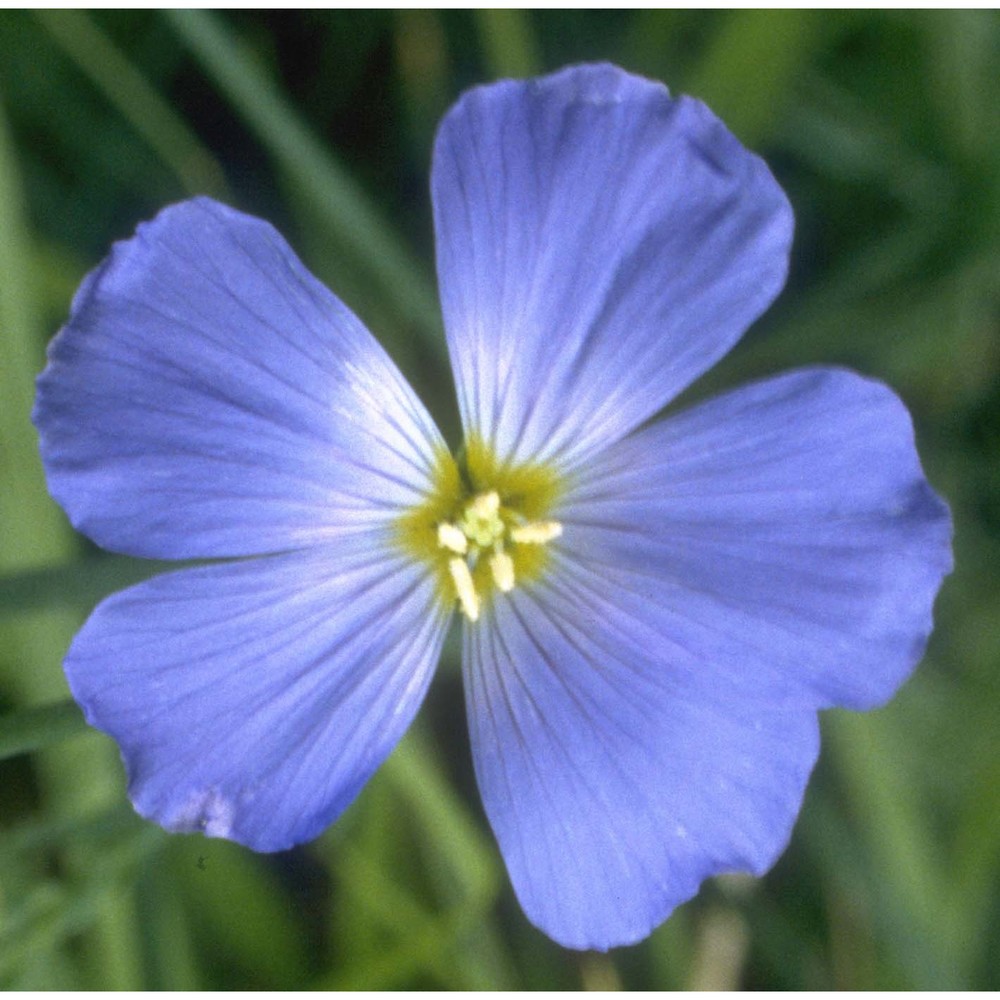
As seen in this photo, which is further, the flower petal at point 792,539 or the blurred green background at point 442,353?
the blurred green background at point 442,353

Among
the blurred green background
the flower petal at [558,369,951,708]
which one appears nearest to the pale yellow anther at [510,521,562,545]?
the flower petal at [558,369,951,708]

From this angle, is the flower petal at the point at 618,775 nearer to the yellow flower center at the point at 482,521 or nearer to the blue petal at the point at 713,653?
the blue petal at the point at 713,653

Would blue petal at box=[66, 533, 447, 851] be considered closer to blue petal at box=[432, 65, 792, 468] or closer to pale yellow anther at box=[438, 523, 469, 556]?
pale yellow anther at box=[438, 523, 469, 556]

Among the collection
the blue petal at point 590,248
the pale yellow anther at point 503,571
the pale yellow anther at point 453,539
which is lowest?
the pale yellow anther at point 503,571

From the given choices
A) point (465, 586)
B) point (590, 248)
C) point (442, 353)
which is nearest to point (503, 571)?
point (465, 586)

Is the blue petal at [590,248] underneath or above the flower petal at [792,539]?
above

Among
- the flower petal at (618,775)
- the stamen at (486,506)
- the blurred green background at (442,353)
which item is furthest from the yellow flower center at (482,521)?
the blurred green background at (442,353)

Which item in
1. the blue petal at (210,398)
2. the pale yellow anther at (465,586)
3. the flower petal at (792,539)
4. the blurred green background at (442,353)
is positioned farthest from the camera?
the blurred green background at (442,353)
